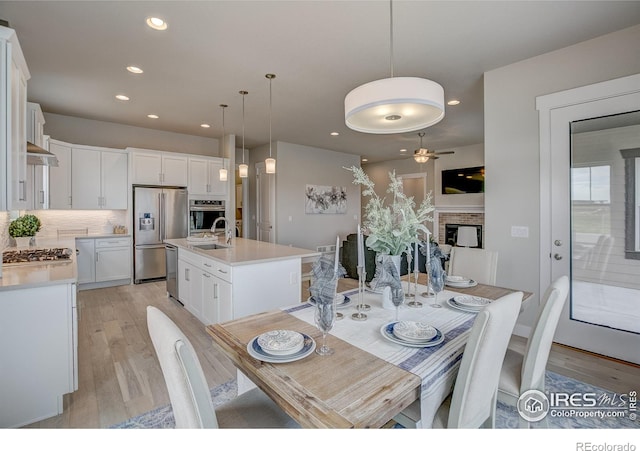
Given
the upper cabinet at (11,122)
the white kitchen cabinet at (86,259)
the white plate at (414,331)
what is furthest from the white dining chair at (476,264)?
the white kitchen cabinet at (86,259)

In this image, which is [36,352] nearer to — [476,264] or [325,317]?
[325,317]

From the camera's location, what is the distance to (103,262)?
4832 millimetres

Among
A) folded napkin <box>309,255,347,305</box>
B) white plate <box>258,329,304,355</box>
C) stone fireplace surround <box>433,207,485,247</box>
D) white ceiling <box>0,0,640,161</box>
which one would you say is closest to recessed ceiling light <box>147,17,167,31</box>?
white ceiling <box>0,0,640,161</box>

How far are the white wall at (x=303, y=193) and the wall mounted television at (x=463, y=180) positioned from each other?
226 centimetres

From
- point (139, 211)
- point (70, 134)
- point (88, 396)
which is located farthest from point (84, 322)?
point (70, 134)

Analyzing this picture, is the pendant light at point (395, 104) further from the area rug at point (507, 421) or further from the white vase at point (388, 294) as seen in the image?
the area rug at point (507, 421)

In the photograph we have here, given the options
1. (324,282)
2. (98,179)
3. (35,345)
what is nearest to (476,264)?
(324,282)

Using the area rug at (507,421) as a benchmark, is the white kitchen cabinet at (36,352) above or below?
above

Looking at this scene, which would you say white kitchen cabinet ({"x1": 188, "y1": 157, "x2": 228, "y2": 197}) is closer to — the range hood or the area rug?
the range hood

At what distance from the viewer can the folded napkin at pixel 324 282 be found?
3.96ft

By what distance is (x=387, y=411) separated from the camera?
0.91 meters

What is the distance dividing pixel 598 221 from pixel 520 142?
0.98m

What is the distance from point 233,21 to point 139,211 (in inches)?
149
